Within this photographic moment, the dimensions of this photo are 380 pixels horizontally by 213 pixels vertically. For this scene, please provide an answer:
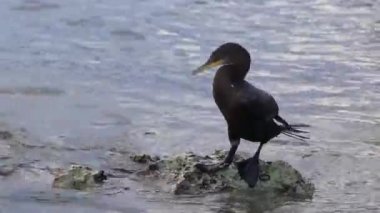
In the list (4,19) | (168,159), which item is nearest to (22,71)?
(4,19)

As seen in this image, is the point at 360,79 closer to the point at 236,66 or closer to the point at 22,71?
the point at 22,71

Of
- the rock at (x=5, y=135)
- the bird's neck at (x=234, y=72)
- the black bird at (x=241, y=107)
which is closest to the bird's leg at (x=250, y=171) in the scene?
the black bird at (x=241, y=107)

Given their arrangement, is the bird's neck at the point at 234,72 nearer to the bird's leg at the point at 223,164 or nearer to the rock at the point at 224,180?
the bird's leg at the point at 223,164

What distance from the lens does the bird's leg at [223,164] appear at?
263 inches

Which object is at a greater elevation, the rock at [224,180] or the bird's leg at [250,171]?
the bird's leg at [250,171]

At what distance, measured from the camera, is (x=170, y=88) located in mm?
9594

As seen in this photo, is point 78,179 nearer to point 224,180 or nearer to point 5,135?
point 224,180

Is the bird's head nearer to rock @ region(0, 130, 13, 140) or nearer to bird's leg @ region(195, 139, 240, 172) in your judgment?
bird's leg @ region(195, 139, 240, 172)

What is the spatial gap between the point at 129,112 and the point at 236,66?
229 cm

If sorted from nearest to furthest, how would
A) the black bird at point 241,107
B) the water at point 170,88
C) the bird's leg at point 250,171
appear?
the black bird at point 241,107 → the bird's leg at point 250,171 → the water at point 170,88

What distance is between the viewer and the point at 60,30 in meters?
11.7

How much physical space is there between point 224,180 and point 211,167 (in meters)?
0.12

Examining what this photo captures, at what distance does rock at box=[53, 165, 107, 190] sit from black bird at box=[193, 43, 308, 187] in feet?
2.05

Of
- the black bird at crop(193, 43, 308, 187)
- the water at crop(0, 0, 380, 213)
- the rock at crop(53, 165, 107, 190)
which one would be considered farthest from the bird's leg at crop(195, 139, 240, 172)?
the rock at crop(53, 165, 107, 190)
